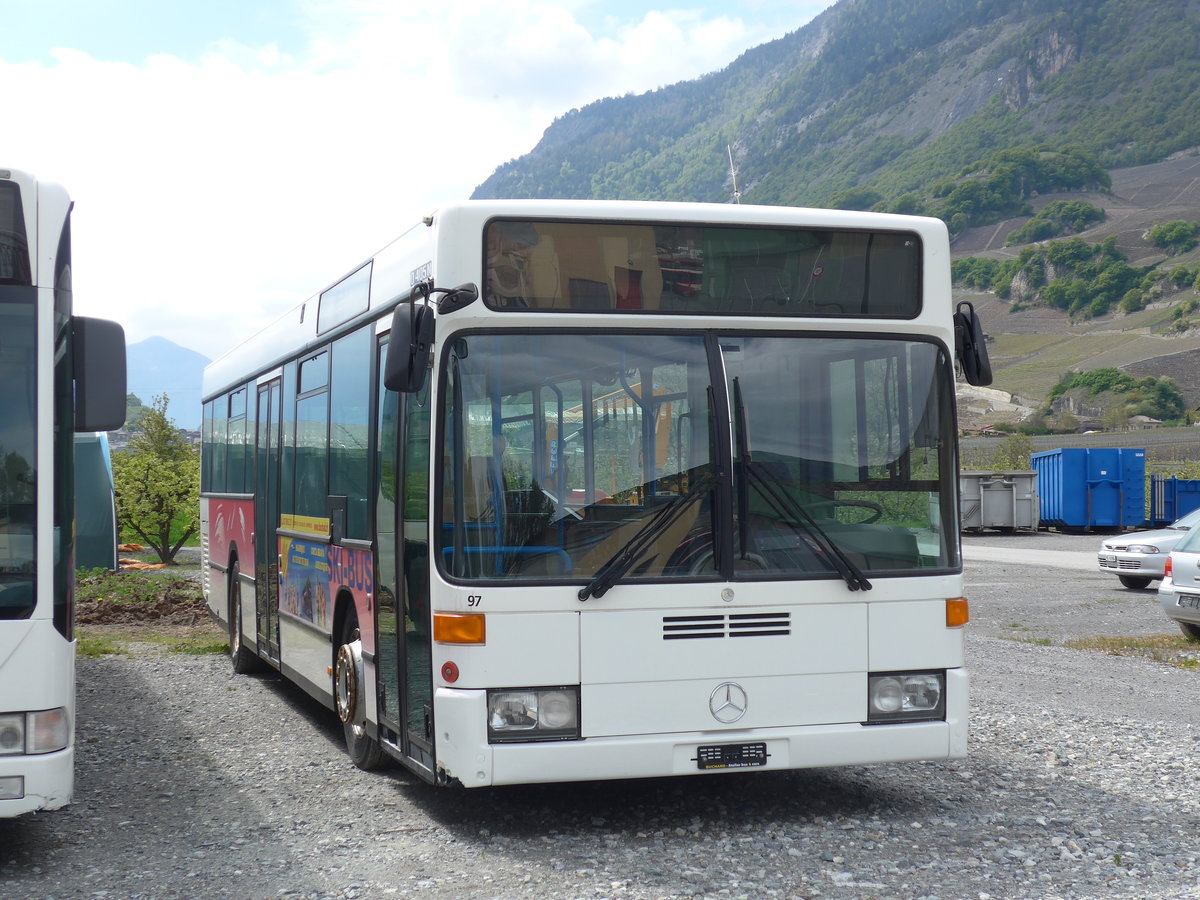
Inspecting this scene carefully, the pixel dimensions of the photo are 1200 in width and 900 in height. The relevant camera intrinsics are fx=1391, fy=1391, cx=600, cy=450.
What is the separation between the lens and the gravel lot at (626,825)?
212 inches

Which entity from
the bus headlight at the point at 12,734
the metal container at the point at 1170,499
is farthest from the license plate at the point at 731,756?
the metal container at the point at 1170,499

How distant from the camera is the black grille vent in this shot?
5.97 meters

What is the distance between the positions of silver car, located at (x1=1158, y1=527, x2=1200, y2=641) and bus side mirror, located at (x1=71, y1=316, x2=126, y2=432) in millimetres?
11386

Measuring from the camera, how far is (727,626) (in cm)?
602

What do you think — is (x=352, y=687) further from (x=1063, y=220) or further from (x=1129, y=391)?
(x=1063, y=220)

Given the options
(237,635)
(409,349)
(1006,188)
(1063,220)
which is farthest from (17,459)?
(1006,188)

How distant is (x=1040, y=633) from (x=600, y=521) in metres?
10.8

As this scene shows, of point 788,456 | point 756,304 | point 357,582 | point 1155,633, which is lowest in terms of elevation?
point 1155,633

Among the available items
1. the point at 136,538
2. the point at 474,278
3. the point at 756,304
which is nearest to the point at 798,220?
the point at 756,304

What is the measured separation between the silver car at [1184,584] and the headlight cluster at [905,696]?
8665 mm

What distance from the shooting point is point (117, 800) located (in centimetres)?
709

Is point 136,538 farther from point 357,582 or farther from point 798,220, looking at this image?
point 798,220

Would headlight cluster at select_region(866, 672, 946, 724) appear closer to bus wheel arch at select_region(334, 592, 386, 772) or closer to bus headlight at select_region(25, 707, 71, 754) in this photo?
bus wheel arch at select_region(334, 592, 386, 772)

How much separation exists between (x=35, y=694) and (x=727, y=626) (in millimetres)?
2800
